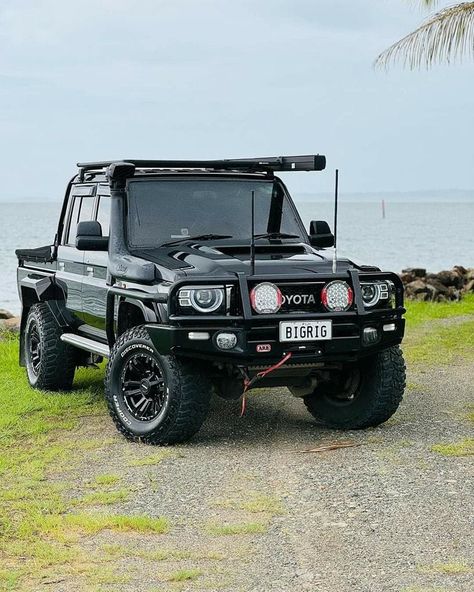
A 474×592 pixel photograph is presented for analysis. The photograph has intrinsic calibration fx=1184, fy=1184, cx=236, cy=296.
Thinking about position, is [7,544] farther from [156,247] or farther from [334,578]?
[156,247]

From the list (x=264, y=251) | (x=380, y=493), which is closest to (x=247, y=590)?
(x=380, y=493)

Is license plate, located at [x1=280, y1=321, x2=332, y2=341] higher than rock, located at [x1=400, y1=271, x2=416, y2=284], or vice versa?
license plate, located at [x1=280, y1=321, x2=332, y2=341]

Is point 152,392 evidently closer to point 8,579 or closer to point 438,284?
point 8,579

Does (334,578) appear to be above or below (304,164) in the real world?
below

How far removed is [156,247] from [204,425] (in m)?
1.49

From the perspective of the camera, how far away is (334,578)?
5.64 meters

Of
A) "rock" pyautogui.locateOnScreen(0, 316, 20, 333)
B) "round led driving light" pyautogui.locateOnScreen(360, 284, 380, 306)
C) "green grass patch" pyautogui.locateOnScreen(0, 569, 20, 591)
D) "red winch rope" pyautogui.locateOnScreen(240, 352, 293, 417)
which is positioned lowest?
"rock" pyautogui.locateOnScreen(0, 316, 20, 333)

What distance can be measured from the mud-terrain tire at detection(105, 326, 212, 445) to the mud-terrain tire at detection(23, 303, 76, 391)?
2.11 m

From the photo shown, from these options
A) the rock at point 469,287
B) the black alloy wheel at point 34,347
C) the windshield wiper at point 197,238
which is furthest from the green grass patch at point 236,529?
the rock at point 469,287

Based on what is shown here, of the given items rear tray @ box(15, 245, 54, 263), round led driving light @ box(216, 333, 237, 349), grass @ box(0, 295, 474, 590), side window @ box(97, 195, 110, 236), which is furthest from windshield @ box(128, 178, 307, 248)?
rear tray @ box(15, 245, 54, 263)

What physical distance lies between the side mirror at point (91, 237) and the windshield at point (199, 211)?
0.24 meters

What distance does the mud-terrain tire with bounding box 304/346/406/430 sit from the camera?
9055 millimetres

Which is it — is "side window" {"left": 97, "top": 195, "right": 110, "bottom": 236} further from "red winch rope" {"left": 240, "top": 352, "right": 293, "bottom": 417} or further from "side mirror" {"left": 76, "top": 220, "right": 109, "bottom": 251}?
"red winch rope" {"left": 240, "top": 352, "right": 293, "bottom": 417}

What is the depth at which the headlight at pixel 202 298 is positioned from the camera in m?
8.24
